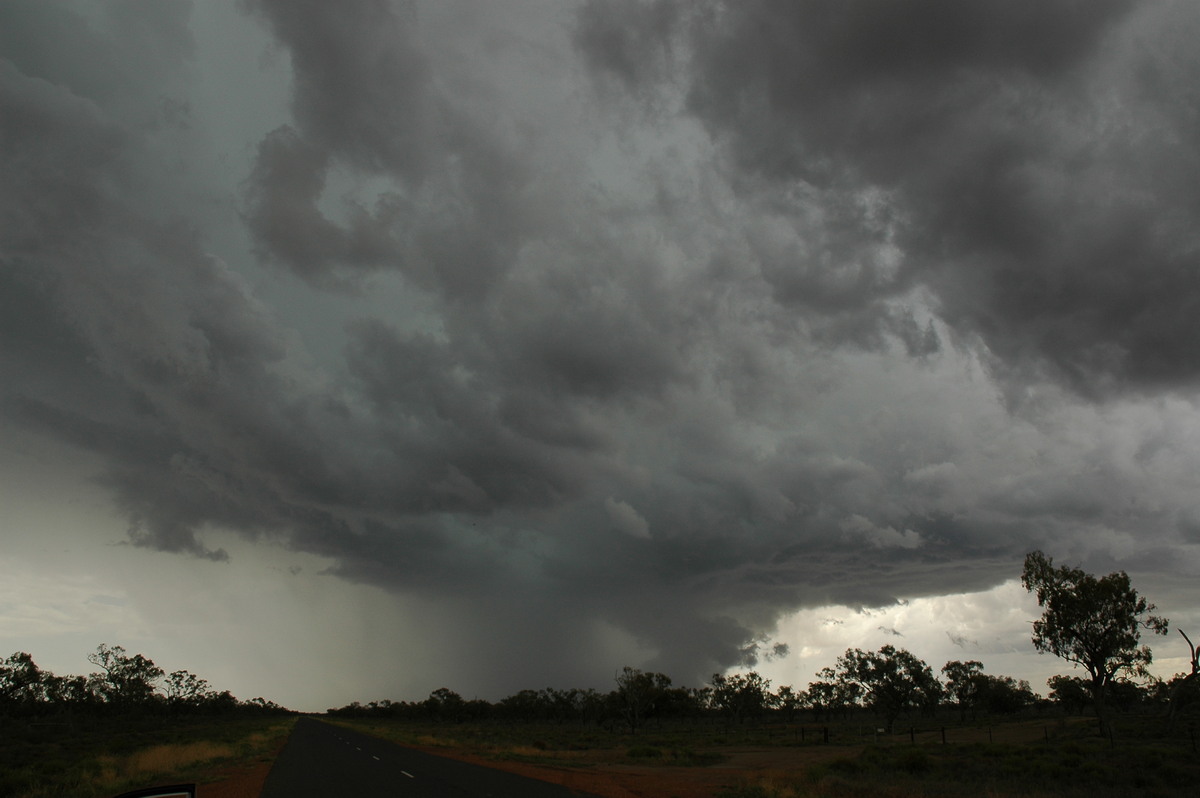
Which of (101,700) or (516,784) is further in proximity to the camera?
(101,700)

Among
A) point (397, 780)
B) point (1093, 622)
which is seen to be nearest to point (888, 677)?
point (1093, 622)

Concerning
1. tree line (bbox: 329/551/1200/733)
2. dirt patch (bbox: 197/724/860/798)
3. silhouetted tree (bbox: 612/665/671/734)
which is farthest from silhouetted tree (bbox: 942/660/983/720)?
dirt patch (bbox: 197/724/860/798)

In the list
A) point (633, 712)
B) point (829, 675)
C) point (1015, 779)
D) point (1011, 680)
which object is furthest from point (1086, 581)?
point (1011, 680)

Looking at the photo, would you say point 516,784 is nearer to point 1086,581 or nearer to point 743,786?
point 743,786

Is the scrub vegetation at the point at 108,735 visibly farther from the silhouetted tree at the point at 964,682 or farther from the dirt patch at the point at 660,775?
the silhouetted tree at the point at 964,682

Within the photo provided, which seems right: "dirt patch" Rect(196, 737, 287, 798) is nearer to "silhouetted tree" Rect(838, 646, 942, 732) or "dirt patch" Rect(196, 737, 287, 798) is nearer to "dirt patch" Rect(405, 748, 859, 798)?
"dirt patch" Rect(405, 748, 859, 798)

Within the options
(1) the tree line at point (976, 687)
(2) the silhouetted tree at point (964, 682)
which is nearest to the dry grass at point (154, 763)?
(1) the tree line at point (976, 687)

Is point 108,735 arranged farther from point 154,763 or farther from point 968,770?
point 968,770

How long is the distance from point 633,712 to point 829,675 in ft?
114

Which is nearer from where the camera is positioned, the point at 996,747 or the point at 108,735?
the point at 996,747

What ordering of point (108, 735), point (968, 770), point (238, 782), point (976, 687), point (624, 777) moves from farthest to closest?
point (976, 687)
point (108, 735)
point (968, 770)
point (624, 777)
point (238, 782)

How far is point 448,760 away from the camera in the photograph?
126 feet

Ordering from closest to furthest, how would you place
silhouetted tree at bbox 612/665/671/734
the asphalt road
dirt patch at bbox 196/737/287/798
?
the asphalt road → dirt patch at bbox 196/737/287/798 → silhouetted tree at bbox 612/665/671/734

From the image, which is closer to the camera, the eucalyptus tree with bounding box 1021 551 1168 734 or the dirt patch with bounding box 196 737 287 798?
the dirt patch with bounding box 196 737 287 798
